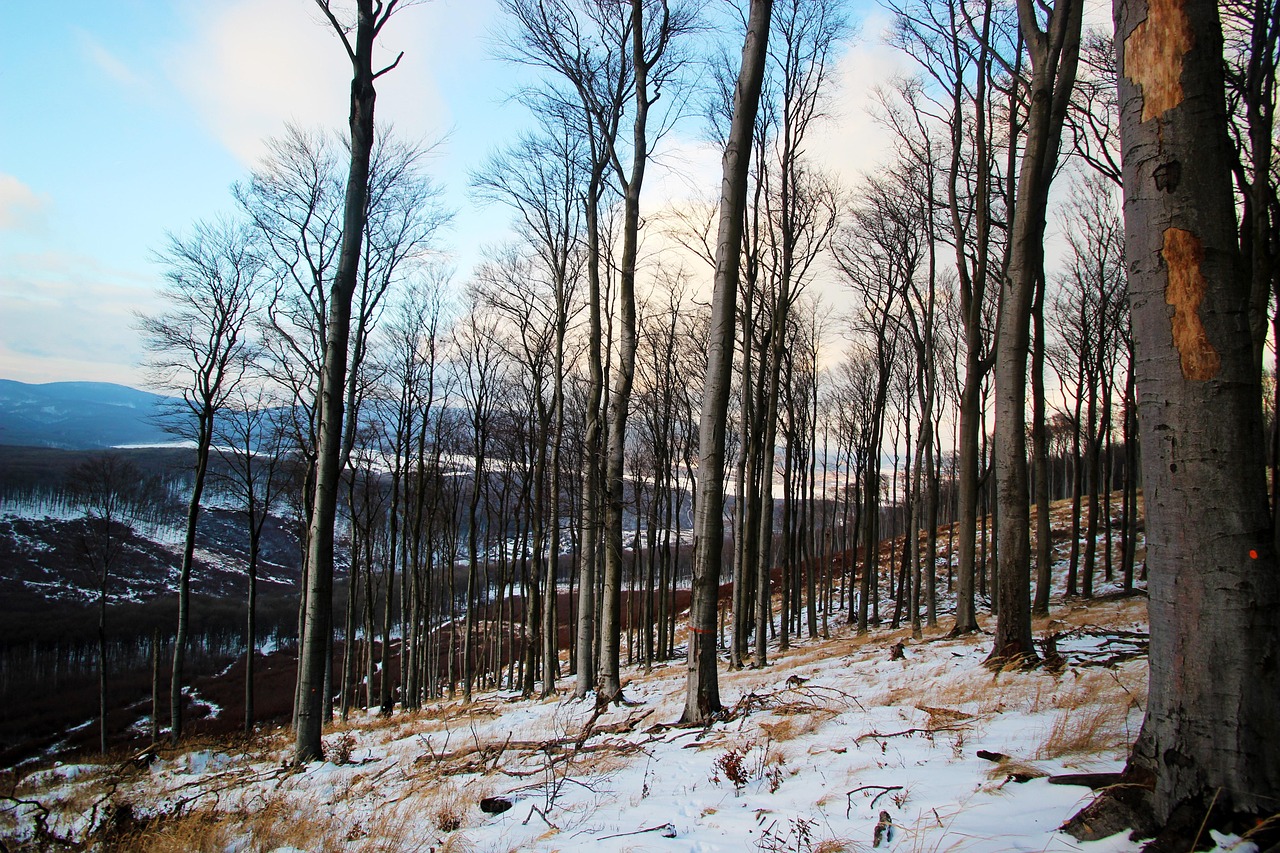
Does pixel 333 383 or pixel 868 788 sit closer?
pixel 868 788

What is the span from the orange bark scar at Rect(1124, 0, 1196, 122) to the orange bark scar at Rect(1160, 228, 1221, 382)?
569mm

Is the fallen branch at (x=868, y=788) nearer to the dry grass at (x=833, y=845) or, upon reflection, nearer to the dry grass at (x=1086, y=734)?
the dry grass at (x=833, y=845)

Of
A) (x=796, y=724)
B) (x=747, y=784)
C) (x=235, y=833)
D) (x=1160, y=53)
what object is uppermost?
(x=1160, y=53)

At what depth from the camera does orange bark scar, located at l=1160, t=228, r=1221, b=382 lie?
2289 millimetres

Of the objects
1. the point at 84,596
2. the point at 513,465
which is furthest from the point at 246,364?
the point at 84,596

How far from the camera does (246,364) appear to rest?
17172mm

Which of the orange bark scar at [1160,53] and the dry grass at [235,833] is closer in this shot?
the orange bark scar at [1160,53]

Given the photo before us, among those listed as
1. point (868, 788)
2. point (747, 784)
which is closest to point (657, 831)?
point (747, 784)

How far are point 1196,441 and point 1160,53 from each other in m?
1.63

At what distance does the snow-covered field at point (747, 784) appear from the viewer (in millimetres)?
2869

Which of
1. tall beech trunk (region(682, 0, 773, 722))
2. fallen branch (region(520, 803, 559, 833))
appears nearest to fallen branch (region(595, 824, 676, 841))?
fallen branch (region(520, 803, 559, 833))

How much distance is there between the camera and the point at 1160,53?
2.46 metres

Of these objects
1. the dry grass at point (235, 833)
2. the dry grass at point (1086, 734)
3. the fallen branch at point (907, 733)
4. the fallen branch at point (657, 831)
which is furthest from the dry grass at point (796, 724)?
the dry grass at point (235, 833)

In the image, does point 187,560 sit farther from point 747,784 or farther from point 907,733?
point 907,733
